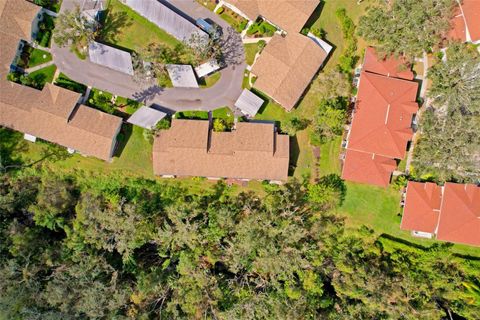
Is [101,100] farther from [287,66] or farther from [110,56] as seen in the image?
[287,66]

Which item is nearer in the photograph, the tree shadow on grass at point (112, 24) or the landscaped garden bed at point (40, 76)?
the landscaped garden bed at point (40, 76)

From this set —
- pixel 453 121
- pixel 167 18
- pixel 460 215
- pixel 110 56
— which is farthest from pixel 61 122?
pixel 460 215

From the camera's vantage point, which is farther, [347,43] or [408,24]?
[347,43]

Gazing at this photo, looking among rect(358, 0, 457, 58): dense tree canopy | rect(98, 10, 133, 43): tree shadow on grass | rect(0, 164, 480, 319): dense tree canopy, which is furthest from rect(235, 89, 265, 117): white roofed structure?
rect(98, 10, 133, 43): tree shadow on grass

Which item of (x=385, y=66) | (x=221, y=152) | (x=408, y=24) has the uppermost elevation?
(x=408, y=24)

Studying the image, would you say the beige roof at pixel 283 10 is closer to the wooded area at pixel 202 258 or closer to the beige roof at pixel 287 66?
the beige roof at pixel 287 66

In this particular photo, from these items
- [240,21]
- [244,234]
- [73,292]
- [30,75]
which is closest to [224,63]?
[240,21]

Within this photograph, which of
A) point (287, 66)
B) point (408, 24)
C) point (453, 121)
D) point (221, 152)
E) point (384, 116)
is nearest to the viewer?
point (408, 24)

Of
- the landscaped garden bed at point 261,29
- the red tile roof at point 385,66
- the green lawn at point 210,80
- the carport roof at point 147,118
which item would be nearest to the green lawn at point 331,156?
the red tile roof at point 385,66
